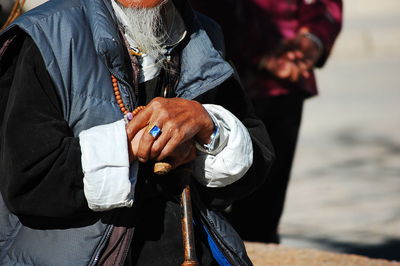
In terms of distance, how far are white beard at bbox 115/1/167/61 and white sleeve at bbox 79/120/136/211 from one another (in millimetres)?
371

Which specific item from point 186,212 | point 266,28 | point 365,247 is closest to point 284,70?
point 266,28

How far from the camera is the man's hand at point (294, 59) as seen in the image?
4867 millimetres

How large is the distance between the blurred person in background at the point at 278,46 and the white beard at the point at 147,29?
2.09 m

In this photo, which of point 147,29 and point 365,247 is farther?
point 365,247

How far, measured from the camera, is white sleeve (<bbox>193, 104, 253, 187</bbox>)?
2.60m

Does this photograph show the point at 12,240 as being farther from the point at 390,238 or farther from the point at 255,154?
the point at 390,238

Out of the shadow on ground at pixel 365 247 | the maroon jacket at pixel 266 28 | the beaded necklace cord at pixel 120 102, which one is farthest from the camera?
the shadow on ground at pixel 365 247

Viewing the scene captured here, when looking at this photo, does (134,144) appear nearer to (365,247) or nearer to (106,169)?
(106,169)

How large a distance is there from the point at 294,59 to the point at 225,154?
238 centimetres

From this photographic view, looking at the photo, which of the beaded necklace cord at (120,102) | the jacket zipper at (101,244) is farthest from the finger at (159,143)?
the jacket zipper at (101,244)

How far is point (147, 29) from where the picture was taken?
2.61m

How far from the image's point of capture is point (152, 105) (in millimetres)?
2432

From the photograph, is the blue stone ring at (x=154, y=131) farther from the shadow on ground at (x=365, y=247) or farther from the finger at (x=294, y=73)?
the shadow on ground at (x=365, y=247)

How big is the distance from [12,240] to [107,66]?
0.57 meters
